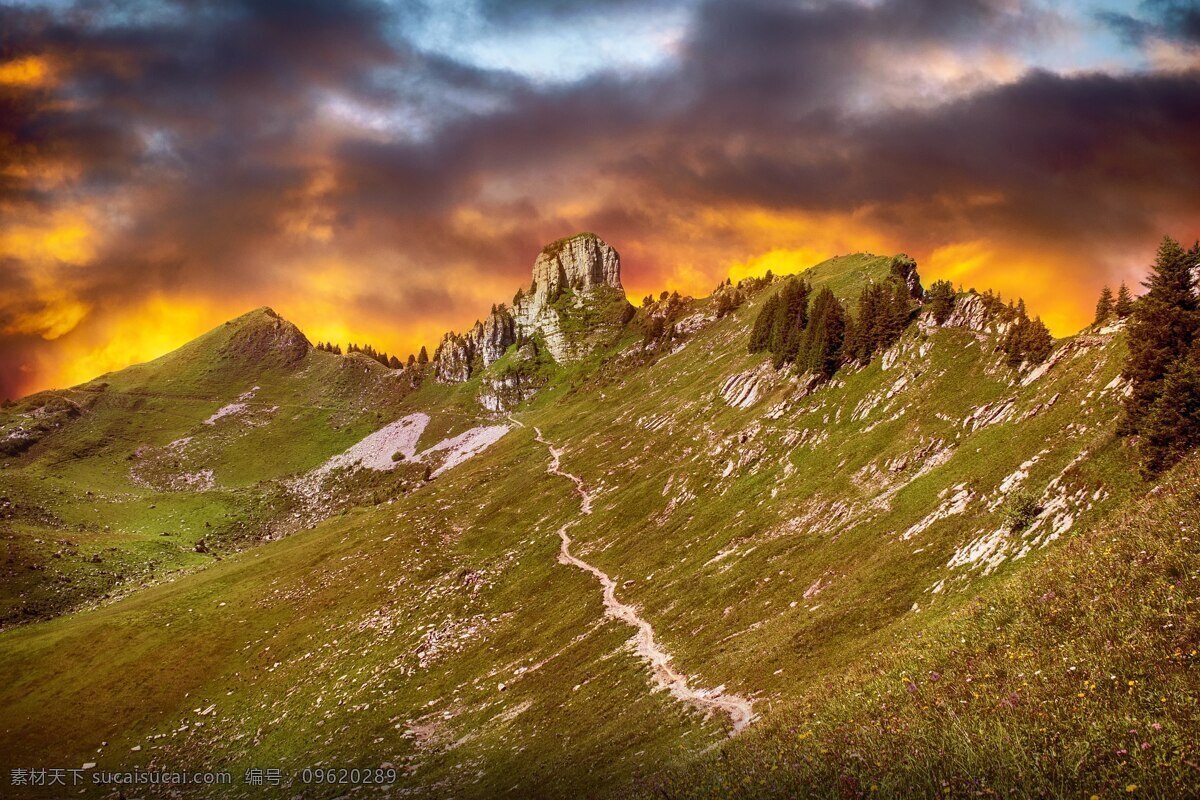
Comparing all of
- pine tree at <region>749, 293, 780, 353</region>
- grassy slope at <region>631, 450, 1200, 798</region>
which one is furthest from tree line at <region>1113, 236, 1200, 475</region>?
pine tree at <region>749, 293, 780, 353</region>

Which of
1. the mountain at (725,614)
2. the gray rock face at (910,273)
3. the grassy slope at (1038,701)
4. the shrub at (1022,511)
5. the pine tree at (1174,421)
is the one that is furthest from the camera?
the gray rock face at (910,273)

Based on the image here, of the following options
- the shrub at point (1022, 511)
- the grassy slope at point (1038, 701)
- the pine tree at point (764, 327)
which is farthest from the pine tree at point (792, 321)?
the grassy slope at point (1038, 701)

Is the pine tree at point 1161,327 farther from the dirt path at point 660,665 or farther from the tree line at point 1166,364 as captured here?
the dirt path at point 660,665

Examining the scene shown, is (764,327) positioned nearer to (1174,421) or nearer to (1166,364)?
(1166,364)

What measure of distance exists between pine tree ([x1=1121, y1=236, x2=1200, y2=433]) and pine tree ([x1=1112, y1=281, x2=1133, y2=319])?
505 inches

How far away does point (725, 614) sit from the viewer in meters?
48.8

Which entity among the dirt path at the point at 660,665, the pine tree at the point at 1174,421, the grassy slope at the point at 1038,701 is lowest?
the dirt path at the point at 660,665

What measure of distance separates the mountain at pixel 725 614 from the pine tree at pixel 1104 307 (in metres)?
1.26

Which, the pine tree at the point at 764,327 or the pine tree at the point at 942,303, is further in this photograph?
the pine tree at the point at 764,327

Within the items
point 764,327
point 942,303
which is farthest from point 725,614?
point 764,327

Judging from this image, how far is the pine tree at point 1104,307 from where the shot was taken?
5141cm

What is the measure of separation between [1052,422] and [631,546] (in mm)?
47193

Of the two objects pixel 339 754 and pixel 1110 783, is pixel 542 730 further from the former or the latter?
pixel 1110 783

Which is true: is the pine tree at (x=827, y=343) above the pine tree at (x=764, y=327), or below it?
below
